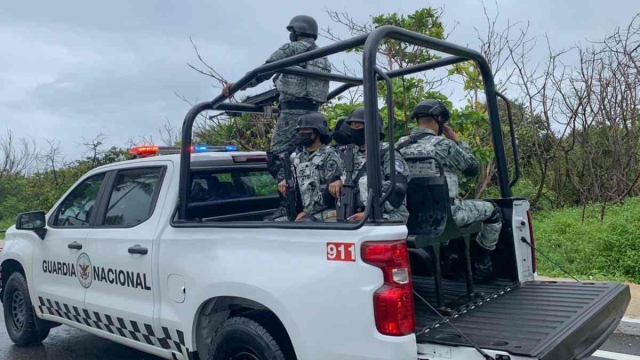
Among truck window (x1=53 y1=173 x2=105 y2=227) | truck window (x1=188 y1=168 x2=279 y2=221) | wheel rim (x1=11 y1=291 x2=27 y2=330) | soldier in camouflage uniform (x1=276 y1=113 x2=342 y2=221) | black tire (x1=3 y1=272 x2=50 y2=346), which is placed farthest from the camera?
wheel rim (x1=11 y1=291 x2=27 y2=330)

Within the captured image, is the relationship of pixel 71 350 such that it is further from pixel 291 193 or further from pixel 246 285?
pixel 246 285

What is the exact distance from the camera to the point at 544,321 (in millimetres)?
3074

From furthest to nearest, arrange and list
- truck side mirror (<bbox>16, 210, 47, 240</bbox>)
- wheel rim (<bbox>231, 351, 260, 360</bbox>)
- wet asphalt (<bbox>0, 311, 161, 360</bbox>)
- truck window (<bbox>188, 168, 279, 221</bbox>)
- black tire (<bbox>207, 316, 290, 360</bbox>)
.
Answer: wet asphalt (<bbox>0, 311, 161, 360</bbox>), truck side mirror (<bbox>16, 210, 47, 240</bbox>), truck window (<bbox>188, 168, 279, 221</bbox>), wheel rim (<bbox>231, 351, 260, 360</bbox>), black tire (<bbox>207, 316, 290, 360</bbox>)

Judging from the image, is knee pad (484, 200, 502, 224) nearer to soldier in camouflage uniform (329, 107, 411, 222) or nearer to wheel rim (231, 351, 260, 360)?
soldier in camouflage uniform (329, 107, 411, 222)

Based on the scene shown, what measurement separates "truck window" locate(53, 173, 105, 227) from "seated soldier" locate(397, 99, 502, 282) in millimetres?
2416

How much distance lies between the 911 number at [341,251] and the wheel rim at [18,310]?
3.73 metres

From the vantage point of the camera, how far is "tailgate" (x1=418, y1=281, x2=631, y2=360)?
8.91 ft

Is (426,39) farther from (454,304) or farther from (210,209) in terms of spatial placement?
(210,209)

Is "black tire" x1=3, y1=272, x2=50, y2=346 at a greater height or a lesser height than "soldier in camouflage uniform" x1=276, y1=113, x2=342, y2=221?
lesser

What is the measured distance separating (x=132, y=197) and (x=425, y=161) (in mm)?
2089

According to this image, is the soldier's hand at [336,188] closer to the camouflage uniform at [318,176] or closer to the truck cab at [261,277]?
the camouflage uniform at [318,176]

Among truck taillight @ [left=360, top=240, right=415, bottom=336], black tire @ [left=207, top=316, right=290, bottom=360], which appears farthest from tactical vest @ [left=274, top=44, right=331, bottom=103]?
truck taillight @ [left=360, top=240, right=415, bottom=336]

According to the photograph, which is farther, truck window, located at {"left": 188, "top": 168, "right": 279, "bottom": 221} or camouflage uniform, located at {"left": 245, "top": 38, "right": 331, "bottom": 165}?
camouflage uniform, located at {"left": 245, "top": 38, "right": 331, "bottom": 165}

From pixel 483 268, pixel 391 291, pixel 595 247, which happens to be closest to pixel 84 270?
pixel 391 291
